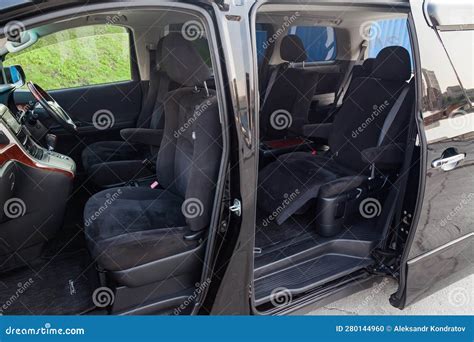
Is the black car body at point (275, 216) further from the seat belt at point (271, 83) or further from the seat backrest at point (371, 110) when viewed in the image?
the seat belt at point (271, 83)

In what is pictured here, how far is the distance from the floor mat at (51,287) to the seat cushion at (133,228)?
11.3 inches

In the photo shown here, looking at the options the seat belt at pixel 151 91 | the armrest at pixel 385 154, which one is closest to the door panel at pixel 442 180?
the armrest at pixel 385 154

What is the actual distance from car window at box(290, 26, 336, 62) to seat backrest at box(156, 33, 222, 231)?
2.27 metres

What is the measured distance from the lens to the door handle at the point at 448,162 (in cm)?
183

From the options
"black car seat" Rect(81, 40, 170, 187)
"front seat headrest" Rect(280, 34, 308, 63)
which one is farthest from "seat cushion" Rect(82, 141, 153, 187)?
"front seat headrest" Rect(280, 34, 308, 63)

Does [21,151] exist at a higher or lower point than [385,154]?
higher

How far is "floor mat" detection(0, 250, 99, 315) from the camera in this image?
71.5 inches

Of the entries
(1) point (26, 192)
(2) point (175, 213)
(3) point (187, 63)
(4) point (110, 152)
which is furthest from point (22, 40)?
(4) point (110, 152)

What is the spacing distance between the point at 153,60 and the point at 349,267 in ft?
8.18

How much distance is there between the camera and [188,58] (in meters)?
1.82

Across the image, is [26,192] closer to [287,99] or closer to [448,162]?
[448,162]

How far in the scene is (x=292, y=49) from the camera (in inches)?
141

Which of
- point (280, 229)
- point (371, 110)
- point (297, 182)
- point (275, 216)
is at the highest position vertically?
point (371, 110)

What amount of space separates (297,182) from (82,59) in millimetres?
2026
